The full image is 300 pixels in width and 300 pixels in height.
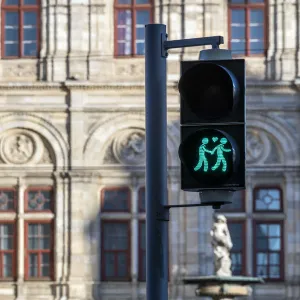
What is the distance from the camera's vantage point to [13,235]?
3045cm

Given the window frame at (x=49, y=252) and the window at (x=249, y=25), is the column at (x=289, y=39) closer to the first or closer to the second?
the window at (x=249, y=25)

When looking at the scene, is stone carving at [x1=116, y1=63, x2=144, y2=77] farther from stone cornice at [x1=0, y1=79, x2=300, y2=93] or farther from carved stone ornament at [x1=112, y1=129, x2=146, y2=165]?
carved stone ornament at [x1=112, y1=129, x2=146, y2=165]

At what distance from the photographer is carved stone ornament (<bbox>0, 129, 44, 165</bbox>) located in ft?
100

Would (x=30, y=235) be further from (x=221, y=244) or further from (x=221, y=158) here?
(x=221, y=158)

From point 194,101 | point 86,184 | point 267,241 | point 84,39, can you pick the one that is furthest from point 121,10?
point 194,101

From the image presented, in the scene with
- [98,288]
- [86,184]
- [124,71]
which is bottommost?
[98,288]

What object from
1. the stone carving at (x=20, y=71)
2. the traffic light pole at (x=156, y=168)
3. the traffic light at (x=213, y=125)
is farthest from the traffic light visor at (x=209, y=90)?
the stone carving at (x=20, y=71)

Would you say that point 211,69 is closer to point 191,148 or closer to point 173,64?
point 191,148

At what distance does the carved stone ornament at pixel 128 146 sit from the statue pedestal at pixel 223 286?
11.7 ft

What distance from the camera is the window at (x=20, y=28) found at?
30844mm

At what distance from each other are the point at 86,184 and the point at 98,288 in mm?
2131

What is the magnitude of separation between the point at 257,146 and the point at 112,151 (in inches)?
117

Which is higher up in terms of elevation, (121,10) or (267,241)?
(121,10)

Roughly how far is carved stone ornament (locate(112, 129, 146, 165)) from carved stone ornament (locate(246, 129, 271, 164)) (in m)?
2.20
